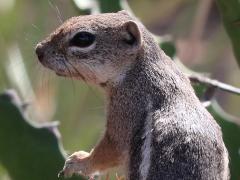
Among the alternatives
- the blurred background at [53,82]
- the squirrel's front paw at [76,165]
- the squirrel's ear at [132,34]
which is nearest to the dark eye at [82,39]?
the squirrel's ear at [132,34]

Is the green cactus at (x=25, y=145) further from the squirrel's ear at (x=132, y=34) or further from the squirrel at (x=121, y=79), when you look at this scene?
the squirrel's ear at (x=132, y=34)

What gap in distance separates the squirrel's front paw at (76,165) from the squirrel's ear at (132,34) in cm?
40

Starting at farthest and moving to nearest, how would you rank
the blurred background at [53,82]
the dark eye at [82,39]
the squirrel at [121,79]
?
the blurred background at [53,82], the dark eye at [82,39], the squirrel at [121,79]

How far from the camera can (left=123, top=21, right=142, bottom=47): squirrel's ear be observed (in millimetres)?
2570

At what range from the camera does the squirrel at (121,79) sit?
2.44 m

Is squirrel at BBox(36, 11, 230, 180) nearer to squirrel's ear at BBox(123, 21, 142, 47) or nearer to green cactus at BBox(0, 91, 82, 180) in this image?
squirrel's ear at BBox(123, 21, 142, 47)

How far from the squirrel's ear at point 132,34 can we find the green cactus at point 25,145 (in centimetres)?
47

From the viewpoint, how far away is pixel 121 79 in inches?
104

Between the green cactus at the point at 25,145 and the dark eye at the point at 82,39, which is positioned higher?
the dark eye at the point at 82,39

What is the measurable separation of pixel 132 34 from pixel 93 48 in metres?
0.13

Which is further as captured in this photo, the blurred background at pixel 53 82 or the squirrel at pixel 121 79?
the blurred background at pixel 53 82

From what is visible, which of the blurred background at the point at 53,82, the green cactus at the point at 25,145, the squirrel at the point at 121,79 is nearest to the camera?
the squirrel at the point at 121,79

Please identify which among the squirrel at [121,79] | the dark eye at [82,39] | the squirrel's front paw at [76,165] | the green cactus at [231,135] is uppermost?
the dark eye at [82,39]

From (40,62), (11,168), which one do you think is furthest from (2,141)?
(40,62)
